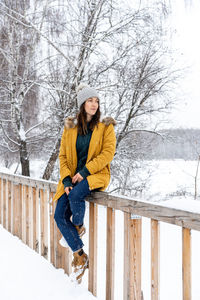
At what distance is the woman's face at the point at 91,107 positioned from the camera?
8.76 feet

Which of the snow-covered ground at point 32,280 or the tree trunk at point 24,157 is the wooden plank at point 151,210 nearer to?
the snow-covered ground at point 32,280

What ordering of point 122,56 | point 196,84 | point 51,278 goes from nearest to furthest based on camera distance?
1. point 51,278
2. point 122,56
3. point 196,84

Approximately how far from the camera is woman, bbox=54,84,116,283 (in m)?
2.44

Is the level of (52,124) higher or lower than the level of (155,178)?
higher

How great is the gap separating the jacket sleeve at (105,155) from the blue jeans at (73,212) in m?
0.12

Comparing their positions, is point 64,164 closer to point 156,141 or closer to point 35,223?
point 35,223

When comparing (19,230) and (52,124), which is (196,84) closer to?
(52,124)

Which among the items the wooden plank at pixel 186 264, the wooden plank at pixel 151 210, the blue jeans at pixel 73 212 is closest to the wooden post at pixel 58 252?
the blue jeans at pixel 73 212

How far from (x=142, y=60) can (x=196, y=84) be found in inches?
63.3

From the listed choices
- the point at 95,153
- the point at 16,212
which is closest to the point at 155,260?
the point at 95,153

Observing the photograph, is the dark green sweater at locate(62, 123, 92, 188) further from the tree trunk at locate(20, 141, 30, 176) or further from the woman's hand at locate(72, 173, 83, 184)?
the tree trunk at locate(20, 141, 30, 176)

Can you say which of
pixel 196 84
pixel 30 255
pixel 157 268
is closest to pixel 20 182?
pixel 30 255

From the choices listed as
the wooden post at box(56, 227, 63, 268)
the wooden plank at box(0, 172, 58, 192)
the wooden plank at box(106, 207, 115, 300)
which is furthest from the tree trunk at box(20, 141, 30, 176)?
the wooden plank at box(106, 207, 115, 300)

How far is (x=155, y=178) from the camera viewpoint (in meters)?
12.8
